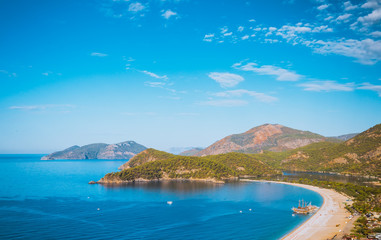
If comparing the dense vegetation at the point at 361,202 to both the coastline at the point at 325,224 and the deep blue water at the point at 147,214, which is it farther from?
the deep blue water at the point at 147,214

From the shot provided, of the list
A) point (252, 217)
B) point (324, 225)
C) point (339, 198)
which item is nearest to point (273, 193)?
point (339, 198)

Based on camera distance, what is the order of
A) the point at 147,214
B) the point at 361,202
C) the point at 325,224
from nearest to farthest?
the point at 325,224, the point at 147,214, the point at 361,202

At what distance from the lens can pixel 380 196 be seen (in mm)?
Result: 126375

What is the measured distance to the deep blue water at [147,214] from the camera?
86.7m

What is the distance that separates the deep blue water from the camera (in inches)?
3413

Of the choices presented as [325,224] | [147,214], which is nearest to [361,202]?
[325,224]

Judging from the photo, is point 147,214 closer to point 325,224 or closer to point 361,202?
point 325,224

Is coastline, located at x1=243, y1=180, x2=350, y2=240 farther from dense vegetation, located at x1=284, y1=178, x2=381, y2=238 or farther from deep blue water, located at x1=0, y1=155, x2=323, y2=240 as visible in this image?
deep blue water, located at x1=0, y1=155, x2=323, y2=240

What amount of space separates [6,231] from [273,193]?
131 meters

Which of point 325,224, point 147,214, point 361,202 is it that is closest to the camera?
point 325,224

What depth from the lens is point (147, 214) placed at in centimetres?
11112

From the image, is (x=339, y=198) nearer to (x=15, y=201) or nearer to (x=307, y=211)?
(x=307, y=211)

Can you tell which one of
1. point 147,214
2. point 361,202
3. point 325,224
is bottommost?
point 147,214

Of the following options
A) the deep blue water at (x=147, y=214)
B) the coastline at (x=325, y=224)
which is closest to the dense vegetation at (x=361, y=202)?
the coastline at (x=325, y=224)
